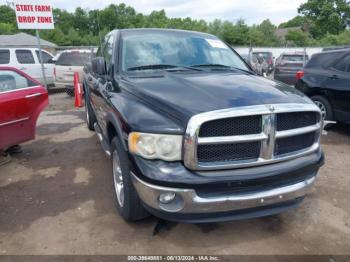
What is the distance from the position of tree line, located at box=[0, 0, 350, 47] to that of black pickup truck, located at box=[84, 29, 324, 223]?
39665 mm

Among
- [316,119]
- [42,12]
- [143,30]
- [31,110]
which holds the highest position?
[42,12]

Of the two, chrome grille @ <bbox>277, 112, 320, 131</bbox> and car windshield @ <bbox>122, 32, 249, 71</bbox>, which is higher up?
car windshield @ <bbox>122, 32, 249, 71</bbox>

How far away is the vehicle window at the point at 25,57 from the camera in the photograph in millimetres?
12102

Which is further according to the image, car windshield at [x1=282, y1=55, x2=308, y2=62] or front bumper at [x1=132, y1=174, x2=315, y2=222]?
car windshield at [x1=282, y1=55, x2=308, y2=62]

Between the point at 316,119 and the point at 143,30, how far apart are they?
2460mm

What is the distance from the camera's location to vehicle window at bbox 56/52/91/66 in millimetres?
11688

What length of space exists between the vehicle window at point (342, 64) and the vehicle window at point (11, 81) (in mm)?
5837

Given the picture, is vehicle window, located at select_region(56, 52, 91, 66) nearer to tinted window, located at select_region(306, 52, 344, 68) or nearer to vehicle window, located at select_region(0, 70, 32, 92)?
vehicle window, located at select_region(0, 70, 32, 92)

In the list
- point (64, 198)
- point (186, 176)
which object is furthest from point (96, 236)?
point (186, 176)

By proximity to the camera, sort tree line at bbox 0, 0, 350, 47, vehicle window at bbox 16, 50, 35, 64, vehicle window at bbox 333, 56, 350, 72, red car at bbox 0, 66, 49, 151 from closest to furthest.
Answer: red car at bbox 0, 66, 49, 151, vehicle window at bbox 333, 56, 350, 72, vehicle window at bbox 16, 50, 35, 64, tree line at bbox 0, 0, 350, 47

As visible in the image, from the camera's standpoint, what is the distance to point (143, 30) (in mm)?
4160

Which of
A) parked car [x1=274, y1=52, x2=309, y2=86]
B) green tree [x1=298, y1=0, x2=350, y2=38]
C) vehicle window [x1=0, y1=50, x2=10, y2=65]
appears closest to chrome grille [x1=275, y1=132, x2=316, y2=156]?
parked car [x1=274, y1=52, x2=309, y2=86]

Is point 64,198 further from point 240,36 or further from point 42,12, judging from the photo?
point 240,36

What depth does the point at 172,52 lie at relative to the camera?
3.85 m
